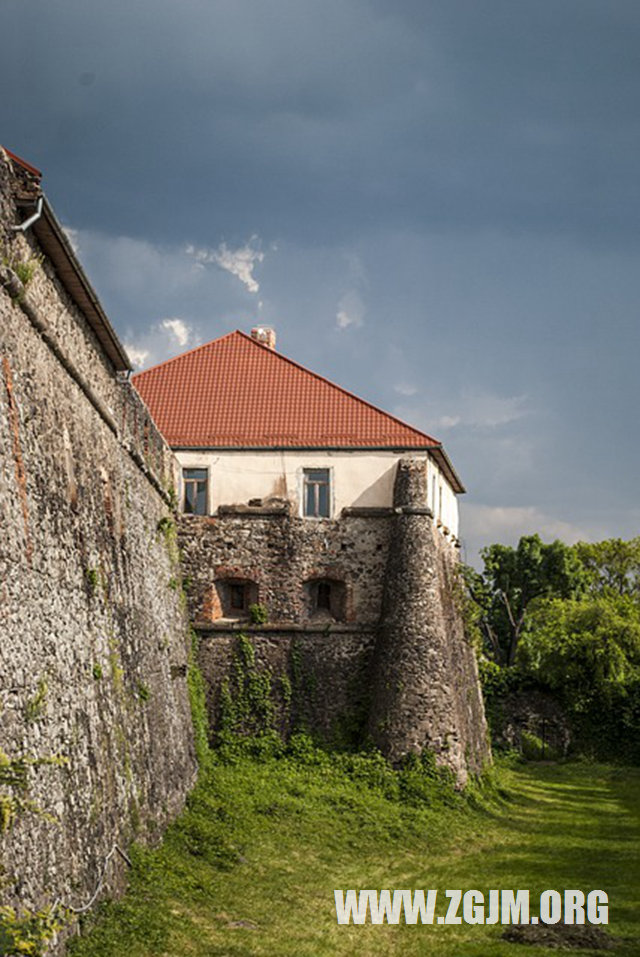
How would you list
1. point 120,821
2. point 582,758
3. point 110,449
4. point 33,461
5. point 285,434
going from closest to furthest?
point 33,461 < point 120,821 < point 110,449 < point 285,434 < point 582,758

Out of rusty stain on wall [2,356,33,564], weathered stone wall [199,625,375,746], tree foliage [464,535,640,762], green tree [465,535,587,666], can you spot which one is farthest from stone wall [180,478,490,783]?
green tree [465,535,587,666]

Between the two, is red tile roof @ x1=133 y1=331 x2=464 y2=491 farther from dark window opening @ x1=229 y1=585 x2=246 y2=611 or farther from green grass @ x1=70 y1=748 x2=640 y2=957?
green grass @ x1=70 y1=748 x2=640 y2=957

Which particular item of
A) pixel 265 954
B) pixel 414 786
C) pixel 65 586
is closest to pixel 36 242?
pixel 65 586

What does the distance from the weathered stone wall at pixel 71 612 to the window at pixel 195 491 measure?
5751 mm

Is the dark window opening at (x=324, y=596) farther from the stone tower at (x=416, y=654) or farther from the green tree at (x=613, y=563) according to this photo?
the green tree at (x=613, y=563)

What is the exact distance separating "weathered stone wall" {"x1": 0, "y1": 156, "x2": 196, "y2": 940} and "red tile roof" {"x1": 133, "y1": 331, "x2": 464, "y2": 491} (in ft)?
21.2

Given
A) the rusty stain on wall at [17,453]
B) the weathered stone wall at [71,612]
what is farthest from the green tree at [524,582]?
the rusty stain on wall at [17,453]

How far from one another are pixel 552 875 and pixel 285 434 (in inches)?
454

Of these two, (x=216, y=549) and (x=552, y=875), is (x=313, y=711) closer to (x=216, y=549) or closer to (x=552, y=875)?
(x=216, y=549)

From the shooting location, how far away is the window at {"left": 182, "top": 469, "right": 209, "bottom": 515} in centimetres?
2227

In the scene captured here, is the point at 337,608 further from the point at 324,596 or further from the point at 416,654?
the point at 416,654

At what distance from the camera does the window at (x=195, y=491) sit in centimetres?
2227

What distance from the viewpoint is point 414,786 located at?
1897 centimetres

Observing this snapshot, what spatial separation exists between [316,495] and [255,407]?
2.77 m
